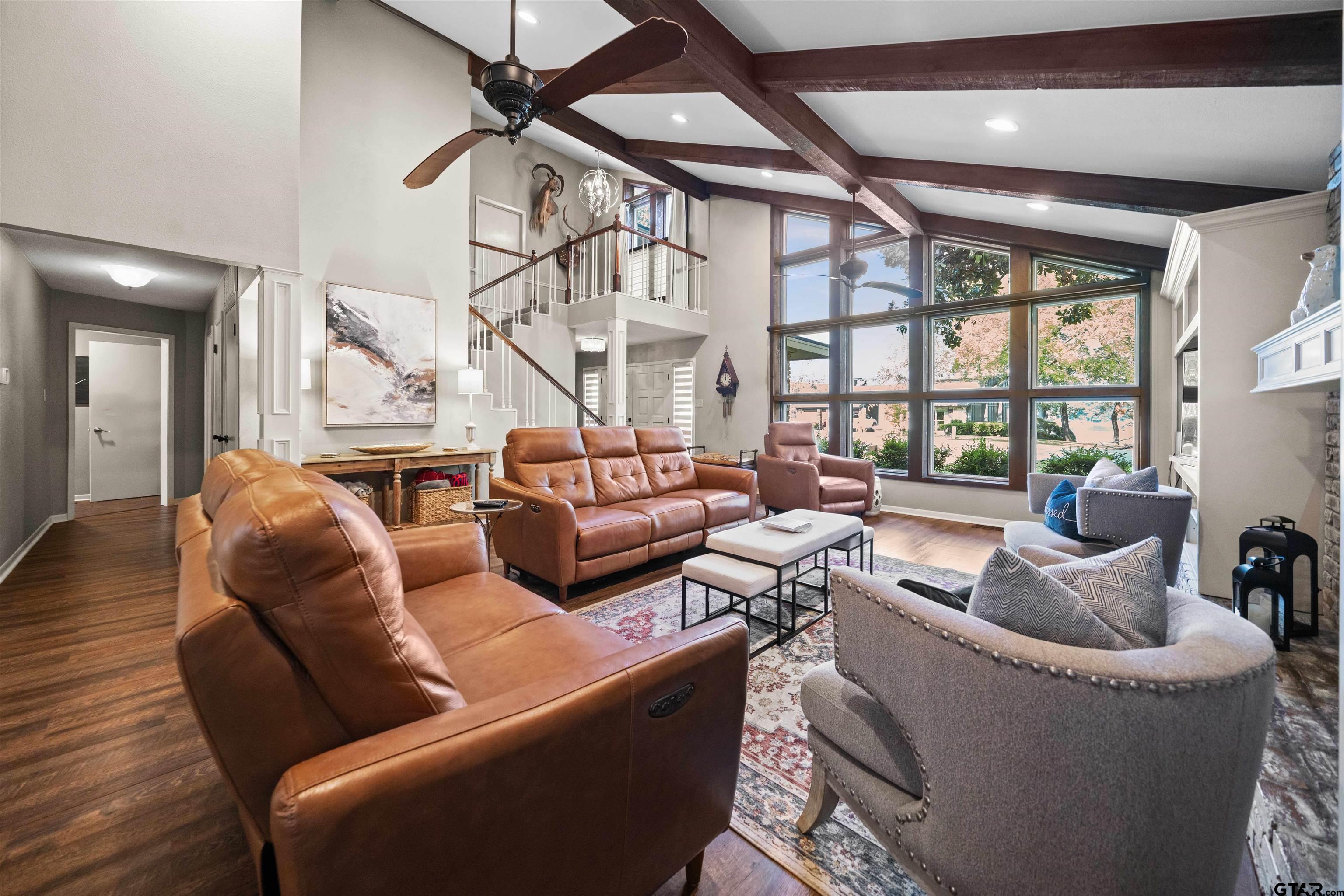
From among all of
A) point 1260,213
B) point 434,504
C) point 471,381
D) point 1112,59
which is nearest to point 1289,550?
point 1260,213

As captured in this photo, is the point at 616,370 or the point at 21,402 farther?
the point at 616,370

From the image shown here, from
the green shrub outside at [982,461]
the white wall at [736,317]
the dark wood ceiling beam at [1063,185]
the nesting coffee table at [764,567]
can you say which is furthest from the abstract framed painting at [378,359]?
the green shrub outside at [982,461]

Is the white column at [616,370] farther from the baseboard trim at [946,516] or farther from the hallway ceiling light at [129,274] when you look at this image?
the hallway ceiling light at [129,274]

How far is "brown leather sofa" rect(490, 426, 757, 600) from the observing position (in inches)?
126

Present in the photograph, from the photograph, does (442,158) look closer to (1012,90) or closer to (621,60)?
(621,60)

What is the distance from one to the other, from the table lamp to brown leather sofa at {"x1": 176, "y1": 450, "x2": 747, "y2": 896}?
4188 mm

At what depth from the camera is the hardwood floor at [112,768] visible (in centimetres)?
131

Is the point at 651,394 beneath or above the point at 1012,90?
beneath

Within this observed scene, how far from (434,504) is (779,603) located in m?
3.63


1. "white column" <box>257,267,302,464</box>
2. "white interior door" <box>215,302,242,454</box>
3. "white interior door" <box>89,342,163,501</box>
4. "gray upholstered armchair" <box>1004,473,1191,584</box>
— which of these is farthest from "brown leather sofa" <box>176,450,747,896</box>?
"white interior door" <box>89,342,163,501</box>

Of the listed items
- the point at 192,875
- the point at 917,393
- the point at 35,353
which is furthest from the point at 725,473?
the point at 35,353

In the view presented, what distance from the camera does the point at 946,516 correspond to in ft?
19.3

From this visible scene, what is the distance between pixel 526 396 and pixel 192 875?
18.6 ft

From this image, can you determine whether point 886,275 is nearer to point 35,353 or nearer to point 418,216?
point 418,216
